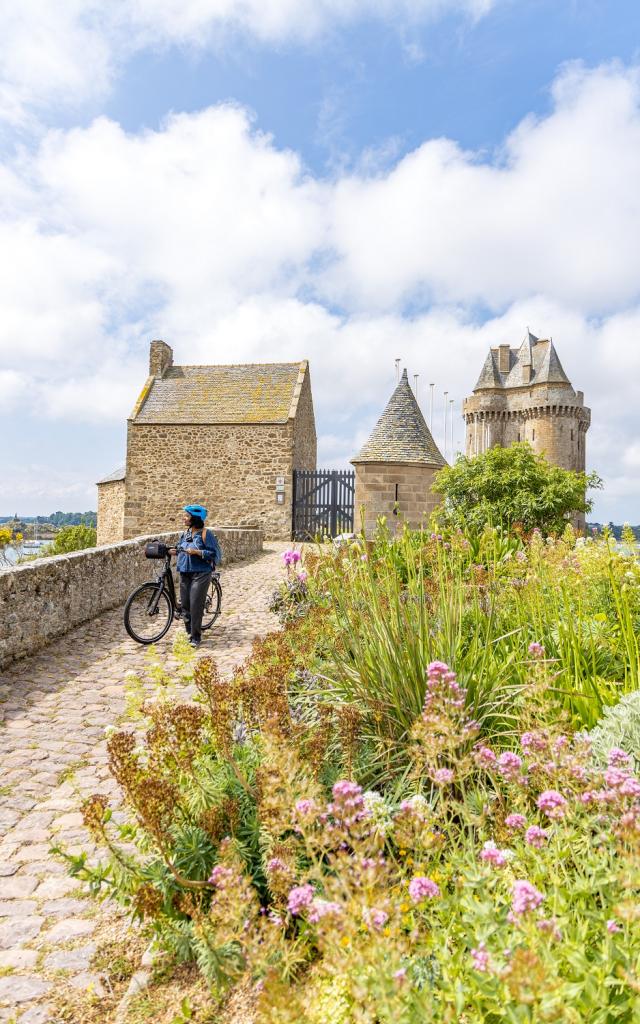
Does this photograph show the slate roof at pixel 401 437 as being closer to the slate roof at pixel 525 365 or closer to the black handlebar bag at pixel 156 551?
the black handlebar bag at pixel 156 551

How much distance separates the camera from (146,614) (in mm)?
7980

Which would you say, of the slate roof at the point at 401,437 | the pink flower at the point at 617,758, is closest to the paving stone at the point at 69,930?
the pink flower at the point at 617,758

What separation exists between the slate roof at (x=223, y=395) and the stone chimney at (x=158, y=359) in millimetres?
268

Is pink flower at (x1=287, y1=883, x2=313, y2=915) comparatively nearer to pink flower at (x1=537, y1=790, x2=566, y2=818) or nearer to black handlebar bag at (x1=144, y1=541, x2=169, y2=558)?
pink flower at (x1=537, y1=790, x2=566, y2=818)

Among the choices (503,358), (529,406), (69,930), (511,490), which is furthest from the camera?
(503,358)

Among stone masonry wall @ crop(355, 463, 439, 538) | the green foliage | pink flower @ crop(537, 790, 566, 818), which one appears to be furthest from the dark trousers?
stone masonry wall @ crop(355, 463, 439, 538)

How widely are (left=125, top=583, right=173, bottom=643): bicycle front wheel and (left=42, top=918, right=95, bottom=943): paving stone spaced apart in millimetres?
4880

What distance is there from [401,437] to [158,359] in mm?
16314

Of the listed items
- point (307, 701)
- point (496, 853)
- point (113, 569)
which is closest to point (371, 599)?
point (307, 701)

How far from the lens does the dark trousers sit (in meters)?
7.29

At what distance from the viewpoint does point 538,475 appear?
13750 mm

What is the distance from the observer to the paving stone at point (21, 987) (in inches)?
84.0

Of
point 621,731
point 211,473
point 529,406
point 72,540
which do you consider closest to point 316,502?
point 211,473

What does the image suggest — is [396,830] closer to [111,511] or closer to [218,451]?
[218,451]
